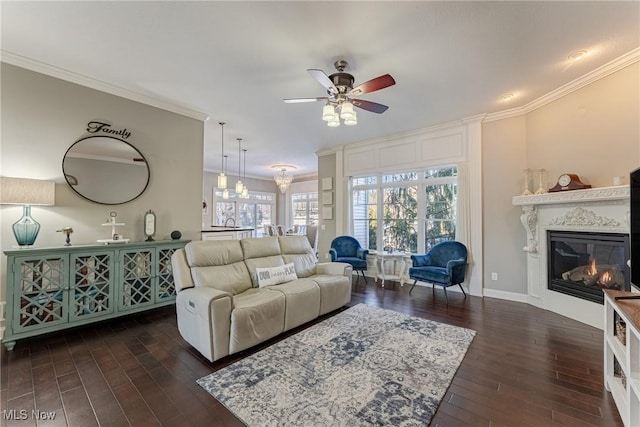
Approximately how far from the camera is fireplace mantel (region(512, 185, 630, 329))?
2924 millimetres

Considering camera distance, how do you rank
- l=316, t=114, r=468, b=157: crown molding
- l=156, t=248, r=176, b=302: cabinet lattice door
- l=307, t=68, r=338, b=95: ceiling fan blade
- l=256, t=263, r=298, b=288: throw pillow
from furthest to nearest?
l=316, t=114, r=468, b=157: crown molding < l=156, t=248, r=176, b=302: cabinet lattice door < l=256, t=263, r=298, b=288: throw pillow < l=307, t=68, r=338, b=95: ceiling fan blade

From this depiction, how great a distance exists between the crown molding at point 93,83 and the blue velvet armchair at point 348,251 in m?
3.32

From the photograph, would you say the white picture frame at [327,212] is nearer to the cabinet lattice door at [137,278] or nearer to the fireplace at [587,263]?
the cabinet lattice door at [137,278]

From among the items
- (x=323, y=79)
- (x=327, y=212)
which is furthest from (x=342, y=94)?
(x=327, y=212)

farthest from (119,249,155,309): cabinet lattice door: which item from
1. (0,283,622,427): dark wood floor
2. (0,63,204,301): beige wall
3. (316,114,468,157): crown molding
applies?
(316,114,468,157): crown molding

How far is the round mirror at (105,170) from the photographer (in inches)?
122

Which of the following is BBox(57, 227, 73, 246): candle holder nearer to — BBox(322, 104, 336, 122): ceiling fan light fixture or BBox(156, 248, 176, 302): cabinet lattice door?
BBox(156, 248, 176, 302): cabinet lattice door

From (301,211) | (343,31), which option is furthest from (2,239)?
(301,211)

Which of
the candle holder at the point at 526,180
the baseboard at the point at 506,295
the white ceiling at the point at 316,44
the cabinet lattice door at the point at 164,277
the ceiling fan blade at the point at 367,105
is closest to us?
the white ceiling at the point at 316,44

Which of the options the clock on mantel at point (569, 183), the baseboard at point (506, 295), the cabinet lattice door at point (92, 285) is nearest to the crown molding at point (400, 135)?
the clock on mantel at point (569, 183)

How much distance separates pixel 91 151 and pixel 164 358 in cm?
256

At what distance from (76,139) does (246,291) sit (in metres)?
2.63

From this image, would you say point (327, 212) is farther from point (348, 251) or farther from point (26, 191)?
point (26, 191)

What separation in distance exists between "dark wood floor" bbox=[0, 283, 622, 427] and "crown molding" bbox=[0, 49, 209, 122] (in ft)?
9.17
